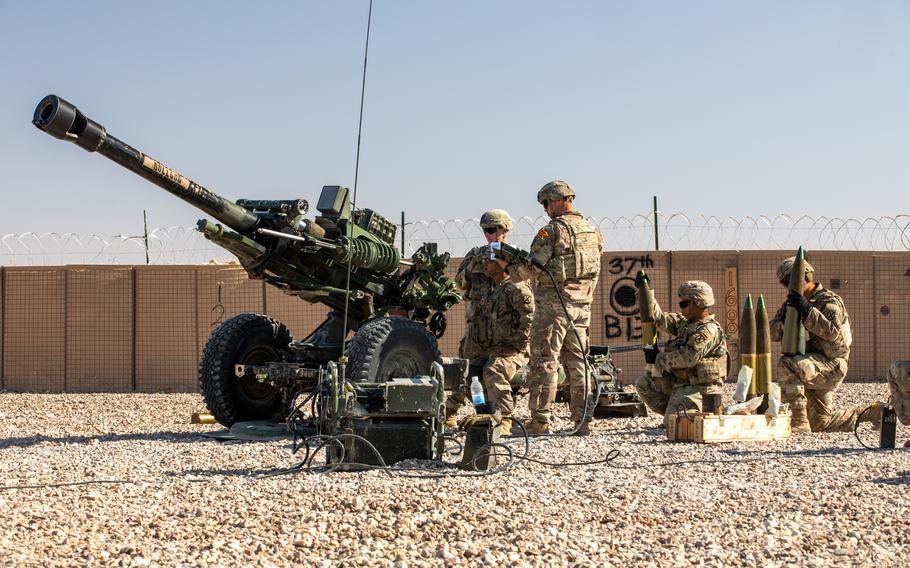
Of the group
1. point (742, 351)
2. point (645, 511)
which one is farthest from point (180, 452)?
point (742, 351)

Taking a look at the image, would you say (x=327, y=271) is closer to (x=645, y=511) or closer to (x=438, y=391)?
(x=438, y=391)

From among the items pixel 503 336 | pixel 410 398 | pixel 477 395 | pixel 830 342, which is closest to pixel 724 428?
pixel 830 342

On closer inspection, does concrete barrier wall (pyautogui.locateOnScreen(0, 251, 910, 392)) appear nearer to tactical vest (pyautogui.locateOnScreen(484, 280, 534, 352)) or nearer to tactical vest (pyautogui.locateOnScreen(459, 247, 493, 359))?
tactical vest (pyautogui.locateOnScreen(459, 247, 493, 359))

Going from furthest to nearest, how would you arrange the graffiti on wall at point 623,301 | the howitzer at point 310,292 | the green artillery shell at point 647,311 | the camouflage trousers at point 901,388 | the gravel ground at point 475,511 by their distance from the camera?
the graffiti on wall at point 623,301 < the green artillery shell at point 647,311 < the howitzer at point 310,292 < the camouflage trousers at point 901,388 < the gravel ground at point 475,511

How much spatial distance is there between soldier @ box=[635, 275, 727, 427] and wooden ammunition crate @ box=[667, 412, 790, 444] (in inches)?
9.9

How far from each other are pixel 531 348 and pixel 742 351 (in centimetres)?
191

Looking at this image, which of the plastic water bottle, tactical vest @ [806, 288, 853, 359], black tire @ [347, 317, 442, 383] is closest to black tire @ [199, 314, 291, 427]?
black tire @ [347, 317, 442, 383]

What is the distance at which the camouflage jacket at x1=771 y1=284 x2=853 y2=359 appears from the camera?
30.9 ft

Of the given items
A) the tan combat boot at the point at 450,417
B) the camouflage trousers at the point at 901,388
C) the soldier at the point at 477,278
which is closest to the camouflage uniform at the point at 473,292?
the soldier at the point at 477,278

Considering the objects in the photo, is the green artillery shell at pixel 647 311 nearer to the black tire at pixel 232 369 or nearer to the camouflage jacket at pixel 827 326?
the camouflage jacket at pixel 827 326

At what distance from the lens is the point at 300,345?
9.45 m

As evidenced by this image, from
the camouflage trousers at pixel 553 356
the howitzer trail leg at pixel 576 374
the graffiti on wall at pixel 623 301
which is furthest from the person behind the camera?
the graffiti on wall at pixel 623 301

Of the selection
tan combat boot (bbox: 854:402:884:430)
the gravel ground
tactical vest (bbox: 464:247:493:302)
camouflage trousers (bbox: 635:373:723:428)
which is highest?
tactical vest (bbox: 464:247:493:302)

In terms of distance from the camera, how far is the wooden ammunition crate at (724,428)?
331 inches
